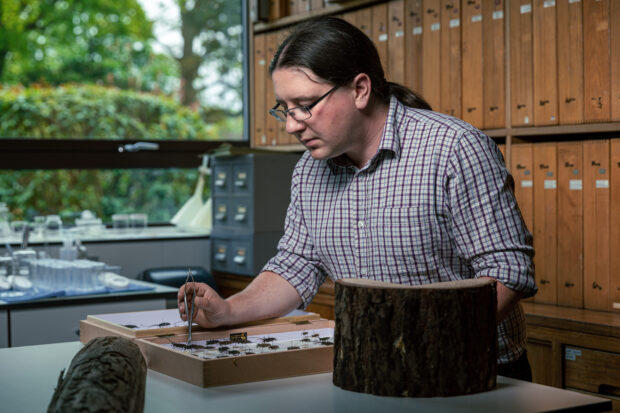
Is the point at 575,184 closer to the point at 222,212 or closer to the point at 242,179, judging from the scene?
the point at 242,179

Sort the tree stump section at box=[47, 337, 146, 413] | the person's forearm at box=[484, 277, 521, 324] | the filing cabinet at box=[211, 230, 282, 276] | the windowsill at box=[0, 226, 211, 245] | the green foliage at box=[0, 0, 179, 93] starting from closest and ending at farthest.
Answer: the tree stump section at box=[47, 337, 146, 413]
the person's forearm at box=[484, 277, 521, 324]
the windowsill at box=[0, 226, 211, 245]
the filing cabinet at box=[211, 230, 282, 276]
the green foliage at box=[0, 0, 179, 93]

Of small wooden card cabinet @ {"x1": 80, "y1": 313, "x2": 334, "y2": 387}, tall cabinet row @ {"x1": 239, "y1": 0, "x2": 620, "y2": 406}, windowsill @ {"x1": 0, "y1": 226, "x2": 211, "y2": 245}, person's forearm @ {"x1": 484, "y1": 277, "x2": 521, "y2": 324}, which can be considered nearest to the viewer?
small wooden card cabinet @ {"x1": 80, "y1": 313, "x2": 334, "y2": 387}

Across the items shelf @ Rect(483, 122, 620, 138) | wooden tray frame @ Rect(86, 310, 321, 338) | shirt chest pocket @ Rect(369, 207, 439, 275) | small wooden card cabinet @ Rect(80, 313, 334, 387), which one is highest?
shelf @ Rect(483, 122, 620, 138)

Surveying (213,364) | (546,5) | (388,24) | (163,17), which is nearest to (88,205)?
(163,17)

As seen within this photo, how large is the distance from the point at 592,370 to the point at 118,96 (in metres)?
3.29

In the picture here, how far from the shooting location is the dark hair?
1.43 meters

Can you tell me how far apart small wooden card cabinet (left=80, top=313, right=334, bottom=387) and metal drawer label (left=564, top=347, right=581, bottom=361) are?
1.27 metres

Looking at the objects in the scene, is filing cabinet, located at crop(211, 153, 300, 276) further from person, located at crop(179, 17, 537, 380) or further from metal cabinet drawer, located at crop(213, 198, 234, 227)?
person, located at crop(179, 17, 537, 380)

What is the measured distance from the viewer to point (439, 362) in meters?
1.06

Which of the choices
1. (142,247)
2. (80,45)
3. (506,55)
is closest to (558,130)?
(506,55)

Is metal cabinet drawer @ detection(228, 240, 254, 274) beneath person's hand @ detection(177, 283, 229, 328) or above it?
beneath

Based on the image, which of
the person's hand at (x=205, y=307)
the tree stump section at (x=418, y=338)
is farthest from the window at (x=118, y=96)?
the tree stump section at (x=418, y=338)

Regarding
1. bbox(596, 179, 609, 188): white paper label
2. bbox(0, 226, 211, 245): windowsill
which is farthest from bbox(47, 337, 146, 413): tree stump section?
bbox(0, 226, 211, 245): windowsill

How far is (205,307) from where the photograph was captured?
1379mm
